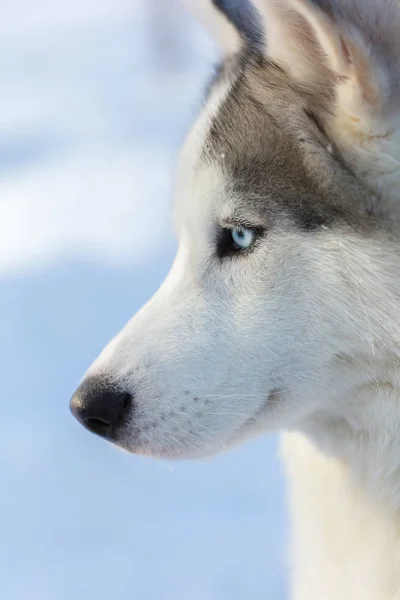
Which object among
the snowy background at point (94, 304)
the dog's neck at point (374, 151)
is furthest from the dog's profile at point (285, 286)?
the snowy background at point (94, 304)

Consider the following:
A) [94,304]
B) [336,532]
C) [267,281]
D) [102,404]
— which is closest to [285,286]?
[267,281]

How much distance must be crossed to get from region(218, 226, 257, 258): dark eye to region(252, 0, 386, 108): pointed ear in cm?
26

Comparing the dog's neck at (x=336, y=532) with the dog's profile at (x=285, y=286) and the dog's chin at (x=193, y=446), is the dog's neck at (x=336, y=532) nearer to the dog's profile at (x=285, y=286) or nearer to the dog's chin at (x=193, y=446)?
the dog's profile at (x=285, y=286)

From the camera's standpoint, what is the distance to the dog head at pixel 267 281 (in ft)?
4.52

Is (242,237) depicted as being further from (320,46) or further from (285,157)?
(320,46)

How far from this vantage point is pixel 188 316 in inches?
57.2

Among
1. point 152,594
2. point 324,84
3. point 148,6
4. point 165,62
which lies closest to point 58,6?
point 148,6

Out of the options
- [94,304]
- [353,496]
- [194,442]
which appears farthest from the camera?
[94,304]

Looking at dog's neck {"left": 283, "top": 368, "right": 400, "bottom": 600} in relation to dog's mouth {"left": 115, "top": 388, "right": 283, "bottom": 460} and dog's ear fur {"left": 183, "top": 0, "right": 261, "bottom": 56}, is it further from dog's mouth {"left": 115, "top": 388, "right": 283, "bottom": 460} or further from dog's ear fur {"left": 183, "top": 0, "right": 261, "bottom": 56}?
dog's ear fur {"left": 183, "top": 0, "right": 261, "bottom": 56}

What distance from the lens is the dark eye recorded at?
1.41 m

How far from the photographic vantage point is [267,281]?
1396 millimetres

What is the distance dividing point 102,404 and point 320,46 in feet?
2.13

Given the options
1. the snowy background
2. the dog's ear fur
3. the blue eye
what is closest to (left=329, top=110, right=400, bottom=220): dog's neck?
the blue eye

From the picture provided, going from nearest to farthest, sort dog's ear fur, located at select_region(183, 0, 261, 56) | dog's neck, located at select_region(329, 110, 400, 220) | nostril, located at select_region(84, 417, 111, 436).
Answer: dog's neck, located at select_region(329, 110, 400, 220)
nostril, located at select_region(84, 417, 111, 436)
dog's ear fur, located at select_region(183, 0, 261, 56)
